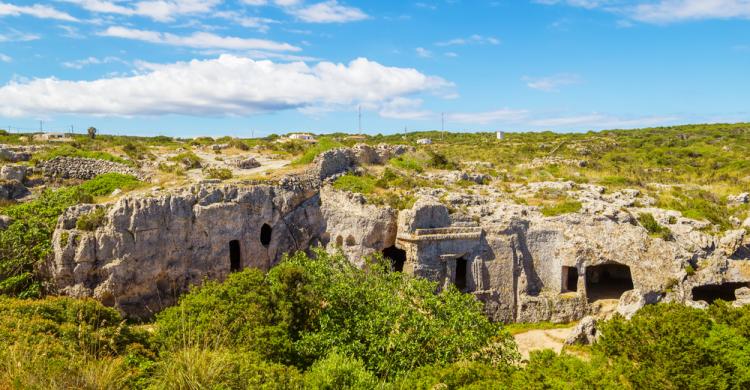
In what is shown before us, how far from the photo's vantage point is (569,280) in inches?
1014

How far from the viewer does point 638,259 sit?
875 inches

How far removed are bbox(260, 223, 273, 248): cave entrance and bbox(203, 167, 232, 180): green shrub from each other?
378 cm

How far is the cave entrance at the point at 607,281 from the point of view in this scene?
961 inches

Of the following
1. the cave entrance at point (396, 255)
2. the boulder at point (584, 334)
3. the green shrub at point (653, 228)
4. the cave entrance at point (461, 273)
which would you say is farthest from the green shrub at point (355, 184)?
the green shrub at point (653, 228)

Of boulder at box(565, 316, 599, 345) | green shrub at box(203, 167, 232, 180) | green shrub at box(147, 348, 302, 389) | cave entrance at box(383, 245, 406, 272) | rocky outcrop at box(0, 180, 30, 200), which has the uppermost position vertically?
green shrub at box(203, 167, 232, 180)

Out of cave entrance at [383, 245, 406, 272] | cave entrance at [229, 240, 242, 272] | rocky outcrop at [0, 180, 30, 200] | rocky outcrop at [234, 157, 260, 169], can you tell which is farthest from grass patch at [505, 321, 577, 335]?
rocky outcrop at [0, 180, 30, 200]

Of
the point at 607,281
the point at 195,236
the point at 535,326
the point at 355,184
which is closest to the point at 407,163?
the point at 355,184

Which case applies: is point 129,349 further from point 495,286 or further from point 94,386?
→ point 495,286

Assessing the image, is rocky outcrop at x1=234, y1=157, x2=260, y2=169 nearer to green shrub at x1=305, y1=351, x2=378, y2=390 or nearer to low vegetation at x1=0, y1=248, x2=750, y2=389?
low vegetation at x1=0, y1=248, x2=750, y2=389

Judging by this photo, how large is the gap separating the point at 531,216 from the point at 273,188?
498 inches

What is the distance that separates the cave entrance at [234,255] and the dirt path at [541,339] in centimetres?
1316

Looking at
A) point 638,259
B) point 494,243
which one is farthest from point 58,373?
point 638,259

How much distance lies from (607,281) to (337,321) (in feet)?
61.7

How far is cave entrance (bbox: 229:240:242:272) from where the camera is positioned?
23.2 metres
